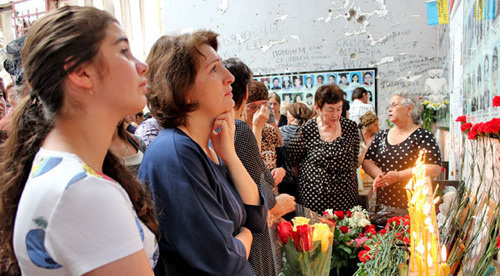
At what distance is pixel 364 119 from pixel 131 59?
462 cm

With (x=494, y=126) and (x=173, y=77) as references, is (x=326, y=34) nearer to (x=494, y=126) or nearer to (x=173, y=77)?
(x=494, y=126)

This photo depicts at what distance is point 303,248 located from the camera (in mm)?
1304

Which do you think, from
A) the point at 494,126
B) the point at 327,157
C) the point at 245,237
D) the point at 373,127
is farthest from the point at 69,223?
the point at 373,127

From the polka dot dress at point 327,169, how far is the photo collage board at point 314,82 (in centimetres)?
308

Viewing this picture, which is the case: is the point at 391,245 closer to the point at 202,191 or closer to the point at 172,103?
the point at 202,191

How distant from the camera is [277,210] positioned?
1.68 m

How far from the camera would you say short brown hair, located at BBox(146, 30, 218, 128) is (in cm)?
129

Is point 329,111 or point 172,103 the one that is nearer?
point 172,103

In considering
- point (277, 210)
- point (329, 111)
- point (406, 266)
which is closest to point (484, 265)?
point (406, 266)

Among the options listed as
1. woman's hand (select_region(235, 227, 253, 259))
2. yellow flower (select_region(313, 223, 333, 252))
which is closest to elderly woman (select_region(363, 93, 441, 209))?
yellow flower (select_region(313, 223, 333, 252))

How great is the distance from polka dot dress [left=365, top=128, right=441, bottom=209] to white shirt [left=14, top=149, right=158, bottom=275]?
2846mm

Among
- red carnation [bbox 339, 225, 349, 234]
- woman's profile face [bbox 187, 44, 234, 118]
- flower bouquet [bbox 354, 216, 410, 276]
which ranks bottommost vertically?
red carnation [bbox 339, 225, 349, 234]

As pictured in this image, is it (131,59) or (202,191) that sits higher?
(131,59)

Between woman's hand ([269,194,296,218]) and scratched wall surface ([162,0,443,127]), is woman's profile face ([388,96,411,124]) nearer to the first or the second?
woman's hand ([269,194,296,218])
